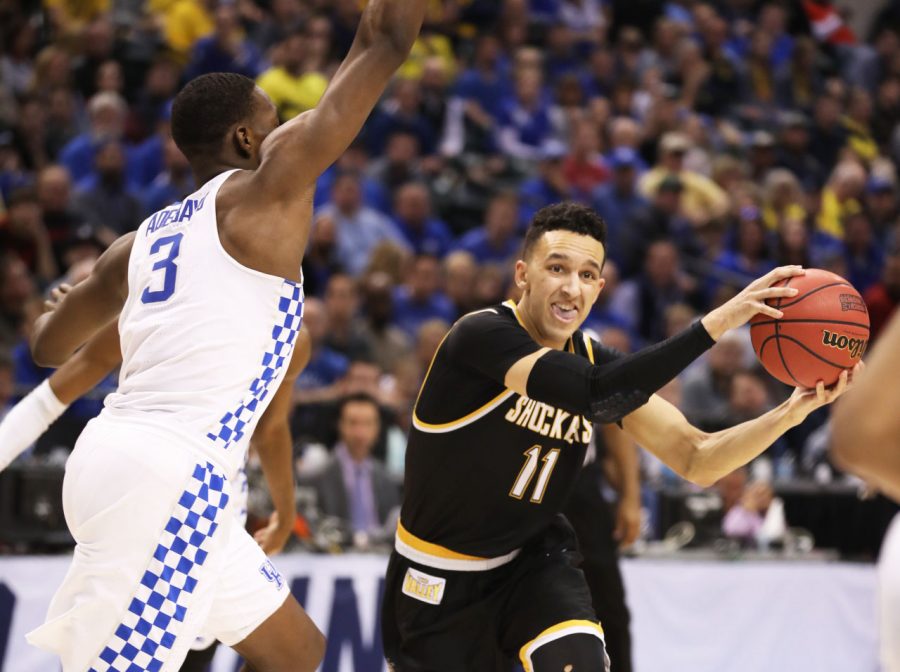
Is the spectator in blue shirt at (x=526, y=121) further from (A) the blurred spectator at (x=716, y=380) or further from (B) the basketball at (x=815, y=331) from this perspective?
(B) the basketball at (x=815, y=331)

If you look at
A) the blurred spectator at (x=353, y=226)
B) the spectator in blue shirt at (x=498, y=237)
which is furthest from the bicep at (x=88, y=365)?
the spectator in blue shirt at (x=498, y=237)

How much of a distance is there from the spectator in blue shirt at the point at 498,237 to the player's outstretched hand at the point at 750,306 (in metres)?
7.68

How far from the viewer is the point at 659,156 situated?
46.9 feet

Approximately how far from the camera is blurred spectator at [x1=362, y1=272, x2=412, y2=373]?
33.6 ft

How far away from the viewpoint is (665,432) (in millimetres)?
4664

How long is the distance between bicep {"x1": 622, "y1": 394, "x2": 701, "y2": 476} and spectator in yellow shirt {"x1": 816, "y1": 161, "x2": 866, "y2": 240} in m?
10.9

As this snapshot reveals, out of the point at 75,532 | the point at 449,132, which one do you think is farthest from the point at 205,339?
the point at 449,132

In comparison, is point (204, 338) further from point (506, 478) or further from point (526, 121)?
point (526, 121)

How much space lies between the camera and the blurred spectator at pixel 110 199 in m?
10.9

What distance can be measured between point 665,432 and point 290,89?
26.7ft

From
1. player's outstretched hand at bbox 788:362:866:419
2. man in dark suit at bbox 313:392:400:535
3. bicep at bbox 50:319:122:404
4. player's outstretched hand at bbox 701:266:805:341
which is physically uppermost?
player's outstretched hand at bbox 701:266:805:341

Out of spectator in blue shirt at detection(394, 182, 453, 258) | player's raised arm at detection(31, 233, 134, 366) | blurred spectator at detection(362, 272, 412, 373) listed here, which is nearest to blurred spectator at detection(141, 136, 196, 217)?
blurred spectator at detection(362, 272, 412, 373)

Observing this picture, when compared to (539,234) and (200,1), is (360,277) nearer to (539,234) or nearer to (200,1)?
(200,1)

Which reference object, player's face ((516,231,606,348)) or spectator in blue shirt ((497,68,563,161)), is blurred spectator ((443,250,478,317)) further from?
player's face ((516,231,606,348))
